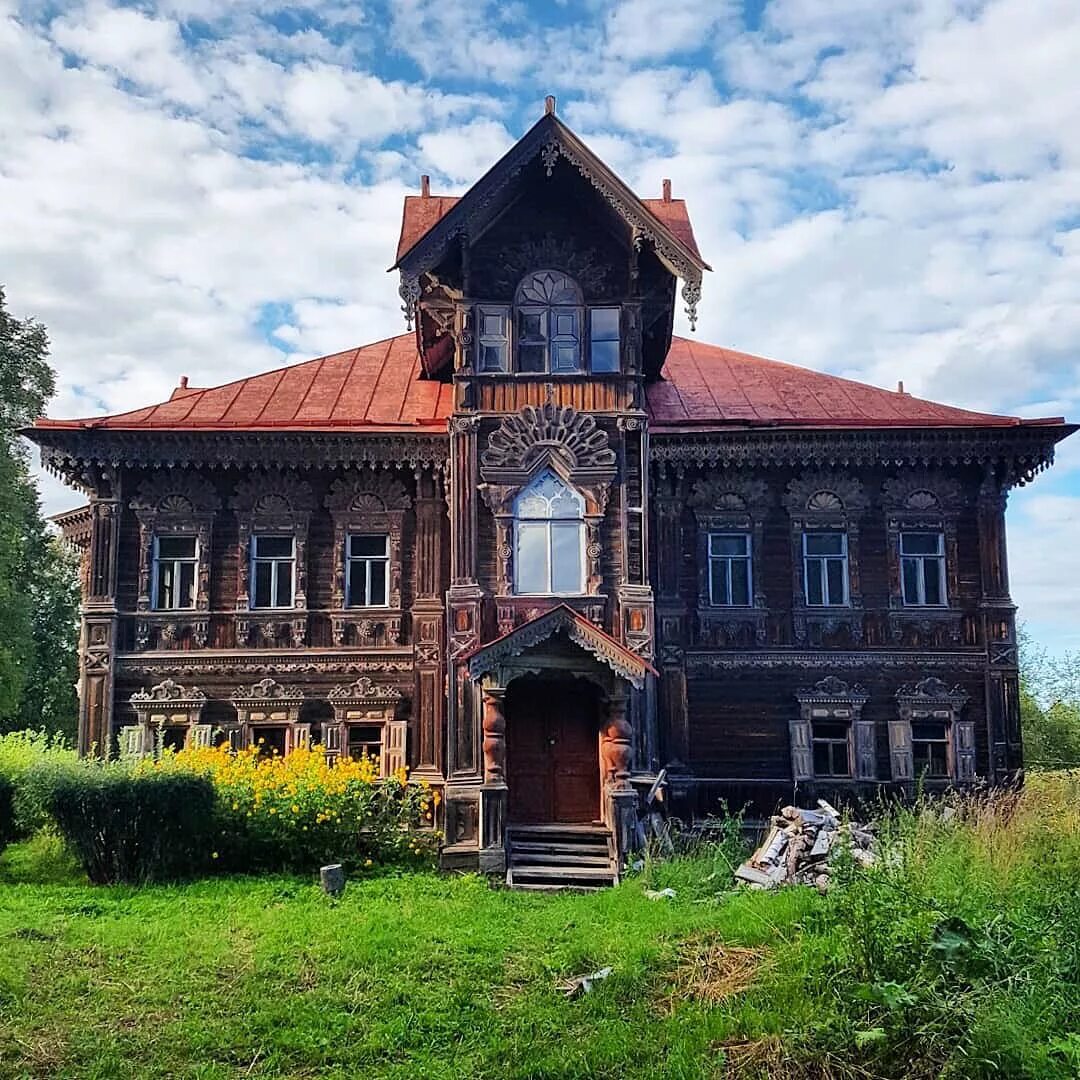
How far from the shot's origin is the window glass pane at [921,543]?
18688 millimetres

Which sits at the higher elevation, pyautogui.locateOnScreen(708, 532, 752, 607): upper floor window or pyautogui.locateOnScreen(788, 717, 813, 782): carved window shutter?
pyautogui.locateOnScreen(708, 532, 752, 607): upper floor window

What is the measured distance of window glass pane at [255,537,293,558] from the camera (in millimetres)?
18531

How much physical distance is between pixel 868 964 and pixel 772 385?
1382cm

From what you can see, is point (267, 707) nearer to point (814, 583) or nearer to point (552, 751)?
point (552, 751)

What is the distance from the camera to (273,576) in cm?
1842

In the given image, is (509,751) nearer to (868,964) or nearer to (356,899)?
(356,899)

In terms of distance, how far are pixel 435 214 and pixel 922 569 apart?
1037 cm

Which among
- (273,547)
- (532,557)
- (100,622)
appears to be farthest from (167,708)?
(532,557)

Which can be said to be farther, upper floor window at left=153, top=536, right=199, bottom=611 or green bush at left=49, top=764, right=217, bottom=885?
upper floor window at left=153, top=536, right=199, bottom=611

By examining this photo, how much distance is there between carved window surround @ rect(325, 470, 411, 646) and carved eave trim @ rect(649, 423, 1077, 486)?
14.5 feet

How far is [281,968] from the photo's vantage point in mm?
9609

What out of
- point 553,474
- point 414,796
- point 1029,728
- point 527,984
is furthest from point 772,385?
point 1029,728

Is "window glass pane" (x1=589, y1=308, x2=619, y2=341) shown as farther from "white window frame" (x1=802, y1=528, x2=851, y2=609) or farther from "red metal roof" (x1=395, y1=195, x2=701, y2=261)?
"white window frame" (x1=802, y1=528, x2=851, y2=609)

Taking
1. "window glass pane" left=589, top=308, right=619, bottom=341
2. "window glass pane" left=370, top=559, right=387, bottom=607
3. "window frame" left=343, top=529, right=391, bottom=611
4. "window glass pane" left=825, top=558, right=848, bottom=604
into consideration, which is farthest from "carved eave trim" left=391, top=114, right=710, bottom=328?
"window glass pane" left=825, top=558, right=848, bottom=604
